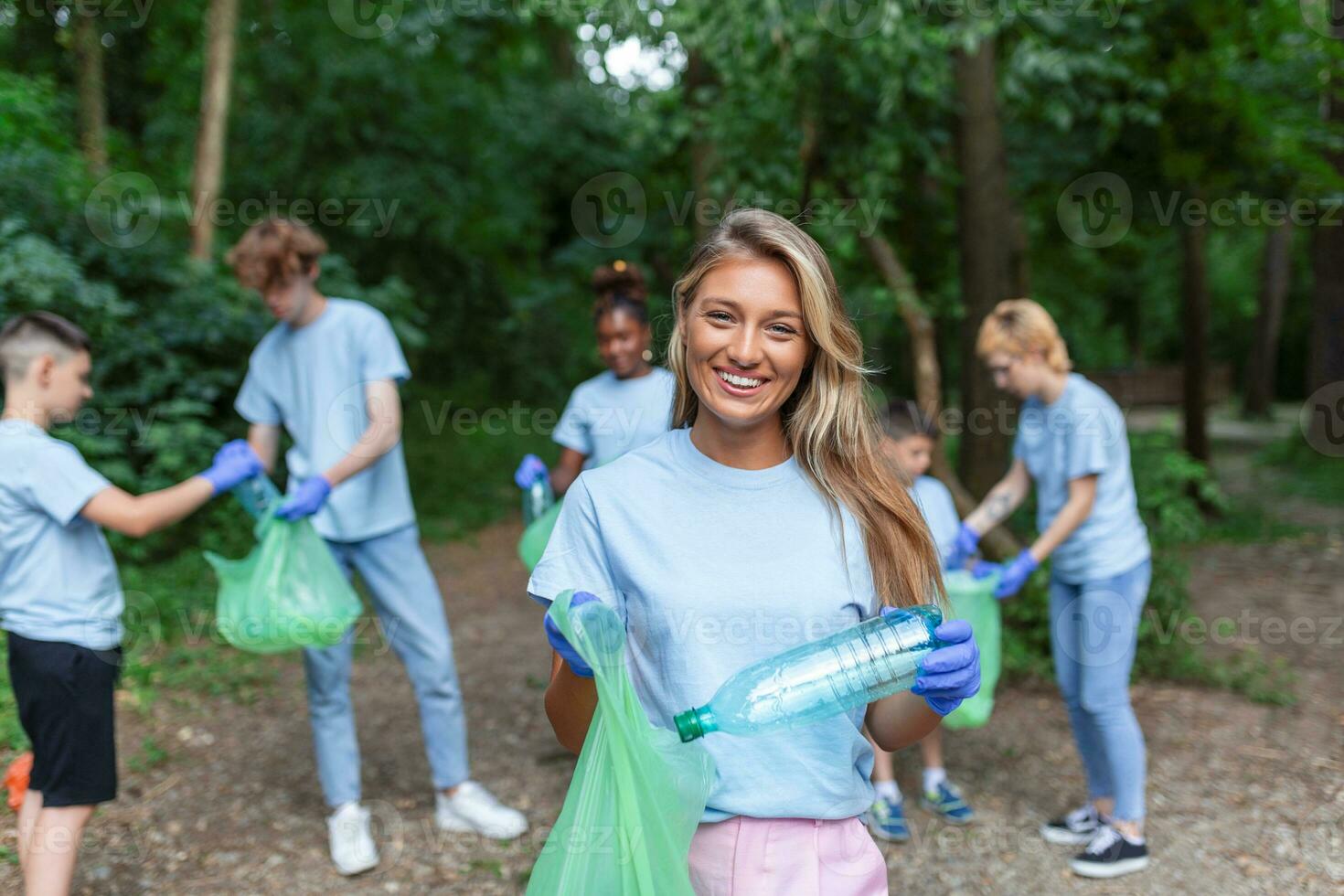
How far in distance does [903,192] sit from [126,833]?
19.9 feet

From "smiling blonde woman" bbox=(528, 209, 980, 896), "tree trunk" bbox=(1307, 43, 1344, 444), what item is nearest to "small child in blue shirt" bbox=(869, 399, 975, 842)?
"smiling blonde woman" bbox=(528, 209, 980, 896)

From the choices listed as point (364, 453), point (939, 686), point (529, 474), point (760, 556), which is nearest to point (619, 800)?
point (760, 556)

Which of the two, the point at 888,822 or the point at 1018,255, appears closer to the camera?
the point at 888,822

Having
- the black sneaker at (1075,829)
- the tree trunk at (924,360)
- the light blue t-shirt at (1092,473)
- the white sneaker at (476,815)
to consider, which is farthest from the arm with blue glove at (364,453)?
the tree trunk at (924,360)

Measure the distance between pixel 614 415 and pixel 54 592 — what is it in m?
1.84

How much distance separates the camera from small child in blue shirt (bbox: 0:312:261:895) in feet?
9.03

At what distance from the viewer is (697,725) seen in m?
1.55

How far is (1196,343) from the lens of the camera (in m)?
10.5

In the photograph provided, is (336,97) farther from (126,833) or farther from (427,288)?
(126,833)

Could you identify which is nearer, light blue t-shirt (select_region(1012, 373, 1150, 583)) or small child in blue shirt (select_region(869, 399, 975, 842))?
light blue t-shirt (select_region(1012, 373, 1150, 583))

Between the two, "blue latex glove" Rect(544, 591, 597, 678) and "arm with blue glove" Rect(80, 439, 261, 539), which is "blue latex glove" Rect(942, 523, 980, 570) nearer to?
"arm with blue glove" Rect(80, 439, 261, 539)

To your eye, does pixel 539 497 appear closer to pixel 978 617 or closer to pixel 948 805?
pixel 978 617

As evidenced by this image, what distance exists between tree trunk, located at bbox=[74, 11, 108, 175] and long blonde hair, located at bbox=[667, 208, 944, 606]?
8934 mm

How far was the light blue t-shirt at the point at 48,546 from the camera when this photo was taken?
2.74m
